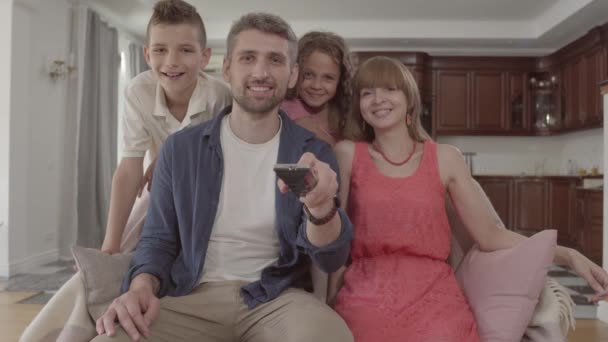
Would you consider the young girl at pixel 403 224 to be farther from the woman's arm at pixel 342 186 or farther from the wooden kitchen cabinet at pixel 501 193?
the wooden kitchen cabinet at pixel 501 193

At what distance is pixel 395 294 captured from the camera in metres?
1.48

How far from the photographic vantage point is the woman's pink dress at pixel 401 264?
1.43 m

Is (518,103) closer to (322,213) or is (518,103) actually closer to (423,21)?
(423,21)

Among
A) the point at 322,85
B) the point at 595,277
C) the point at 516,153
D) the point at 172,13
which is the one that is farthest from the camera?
the point at 516,153

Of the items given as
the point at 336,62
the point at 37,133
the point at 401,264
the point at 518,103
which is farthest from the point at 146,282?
the point at 518,103

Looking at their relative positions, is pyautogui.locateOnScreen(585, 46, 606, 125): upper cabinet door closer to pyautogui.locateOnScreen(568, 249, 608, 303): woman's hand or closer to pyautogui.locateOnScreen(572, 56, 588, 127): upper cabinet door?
pyautogui.locateOnScreen(572, 56, 588, 127): upper cabinet door

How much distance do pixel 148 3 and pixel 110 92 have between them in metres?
1.14

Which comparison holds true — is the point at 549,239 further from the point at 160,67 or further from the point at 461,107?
the point at 461,107

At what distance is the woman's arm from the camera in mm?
1609

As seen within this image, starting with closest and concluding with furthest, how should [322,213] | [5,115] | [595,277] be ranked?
[322,213]
[595,277]
[5,115]

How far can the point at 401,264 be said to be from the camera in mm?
1538

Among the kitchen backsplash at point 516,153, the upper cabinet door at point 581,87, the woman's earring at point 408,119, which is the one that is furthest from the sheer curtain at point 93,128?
the upper cabinet door at point 581,87

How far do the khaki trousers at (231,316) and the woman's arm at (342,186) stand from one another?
17cm

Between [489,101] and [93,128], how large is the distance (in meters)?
5.44
